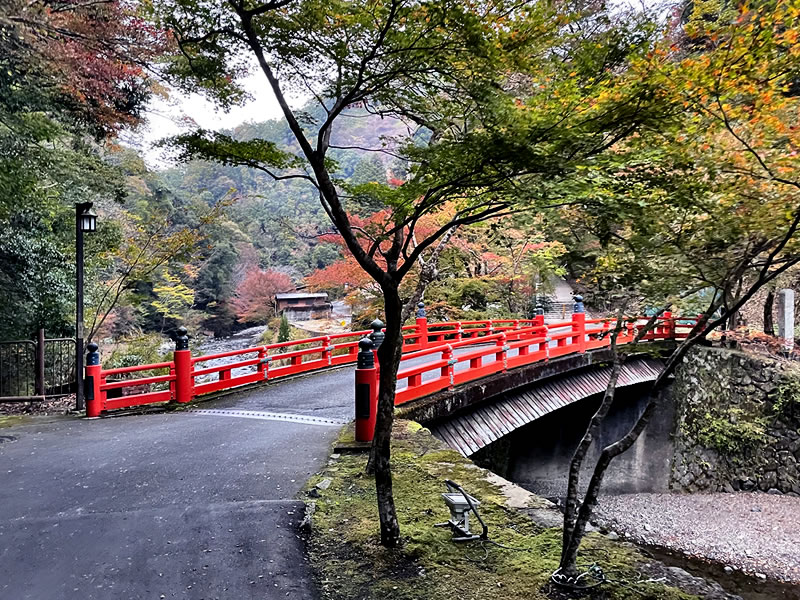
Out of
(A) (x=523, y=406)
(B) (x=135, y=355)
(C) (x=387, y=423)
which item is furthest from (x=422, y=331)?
(C) (x=387, y=423)

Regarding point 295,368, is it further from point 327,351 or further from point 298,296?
point 298,296

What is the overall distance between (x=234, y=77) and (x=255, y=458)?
3.98 m

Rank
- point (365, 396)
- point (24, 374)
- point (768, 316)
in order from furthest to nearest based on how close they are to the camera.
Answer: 1. point (768, 316)
2. point (24, 374)
3. point (365, 396)

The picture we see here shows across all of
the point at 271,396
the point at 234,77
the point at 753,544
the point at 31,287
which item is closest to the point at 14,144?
the point at 31,287

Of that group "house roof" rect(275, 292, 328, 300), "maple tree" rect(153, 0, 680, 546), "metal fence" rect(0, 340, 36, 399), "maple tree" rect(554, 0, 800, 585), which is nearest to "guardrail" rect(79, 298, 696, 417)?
"metal fence" rect(0, 340, 36, 399)

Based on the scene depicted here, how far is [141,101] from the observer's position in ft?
42.2

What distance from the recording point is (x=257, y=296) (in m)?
31.6

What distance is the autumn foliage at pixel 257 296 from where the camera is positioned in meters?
31.4

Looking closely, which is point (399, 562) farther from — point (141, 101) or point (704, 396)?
point (141, 101)

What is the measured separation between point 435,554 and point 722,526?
907 cm

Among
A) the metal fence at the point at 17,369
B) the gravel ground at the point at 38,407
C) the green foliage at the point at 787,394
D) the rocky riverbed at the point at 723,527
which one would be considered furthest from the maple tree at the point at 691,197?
the metal fence at the point at 17,369

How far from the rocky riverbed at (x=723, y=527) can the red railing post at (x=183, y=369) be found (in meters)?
8.00

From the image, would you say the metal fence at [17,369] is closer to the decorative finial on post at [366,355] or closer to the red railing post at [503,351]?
the decorative finial on post at [366,355]

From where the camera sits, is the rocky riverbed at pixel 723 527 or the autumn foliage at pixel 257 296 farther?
the autumn foliage at pixel 257 296
